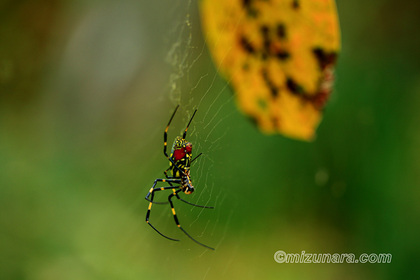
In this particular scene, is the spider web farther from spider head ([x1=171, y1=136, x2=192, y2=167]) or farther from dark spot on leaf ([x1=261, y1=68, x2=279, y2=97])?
dark spot on leaf ([x1=261, y1=68, x2=279, y2=97])

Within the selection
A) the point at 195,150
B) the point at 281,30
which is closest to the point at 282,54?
the point at 281,30

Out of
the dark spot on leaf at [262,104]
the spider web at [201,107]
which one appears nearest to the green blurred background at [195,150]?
the spider web at [201,107]

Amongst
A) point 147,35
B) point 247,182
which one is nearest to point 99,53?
point 147,35

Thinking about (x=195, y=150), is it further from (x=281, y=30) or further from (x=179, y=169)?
(x=281, y=30)

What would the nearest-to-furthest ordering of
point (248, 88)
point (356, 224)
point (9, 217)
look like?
point (248, 88), point (356, 224), point (9, 217)

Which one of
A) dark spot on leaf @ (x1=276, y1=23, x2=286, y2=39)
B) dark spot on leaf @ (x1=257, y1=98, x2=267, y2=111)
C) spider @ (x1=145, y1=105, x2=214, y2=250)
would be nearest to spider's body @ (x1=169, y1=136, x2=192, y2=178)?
spider @ (x1=145, y1=105, x2=214, y2=250)

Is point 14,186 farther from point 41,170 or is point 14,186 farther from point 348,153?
point 348,153

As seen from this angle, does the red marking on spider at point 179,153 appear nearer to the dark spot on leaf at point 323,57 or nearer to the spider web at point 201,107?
the spider web at point 201,107

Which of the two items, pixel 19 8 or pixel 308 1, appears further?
pixel 19 8
